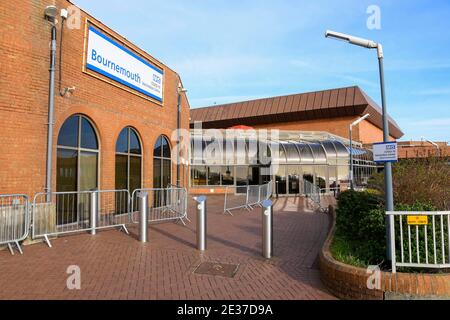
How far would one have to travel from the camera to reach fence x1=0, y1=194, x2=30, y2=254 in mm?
6902

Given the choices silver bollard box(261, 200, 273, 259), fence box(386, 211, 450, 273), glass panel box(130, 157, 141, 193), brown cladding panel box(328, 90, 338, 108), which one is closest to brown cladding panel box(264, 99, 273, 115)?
brown cladding panel box(328, 90, 338, 108)

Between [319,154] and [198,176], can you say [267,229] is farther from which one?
[319,154]

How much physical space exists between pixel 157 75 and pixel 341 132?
25.5 m

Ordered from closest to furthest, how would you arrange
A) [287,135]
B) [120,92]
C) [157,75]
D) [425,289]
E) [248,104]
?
[425,289]
[120,92]
[157,75]
[287,135]
[248,104]

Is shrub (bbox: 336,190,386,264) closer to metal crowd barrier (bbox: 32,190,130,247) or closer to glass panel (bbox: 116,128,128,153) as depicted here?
metal crowd barrier (bbox: 32,190,130,247)

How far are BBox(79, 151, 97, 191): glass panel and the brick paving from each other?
2.20m

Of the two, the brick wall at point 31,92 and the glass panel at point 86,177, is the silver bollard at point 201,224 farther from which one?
the brick wall at point 31,92

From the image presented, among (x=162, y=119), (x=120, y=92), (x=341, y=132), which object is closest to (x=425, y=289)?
(x=120, y=92)

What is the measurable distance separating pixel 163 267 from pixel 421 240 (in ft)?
13.8

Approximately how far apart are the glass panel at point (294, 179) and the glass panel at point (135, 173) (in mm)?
13315

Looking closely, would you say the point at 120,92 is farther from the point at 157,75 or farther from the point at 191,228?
the point at 191,228

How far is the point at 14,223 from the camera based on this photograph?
23.2 feet

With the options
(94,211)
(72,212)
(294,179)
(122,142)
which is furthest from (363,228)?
(294,179)

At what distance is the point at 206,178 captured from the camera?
Answer: 2431 centimetres
